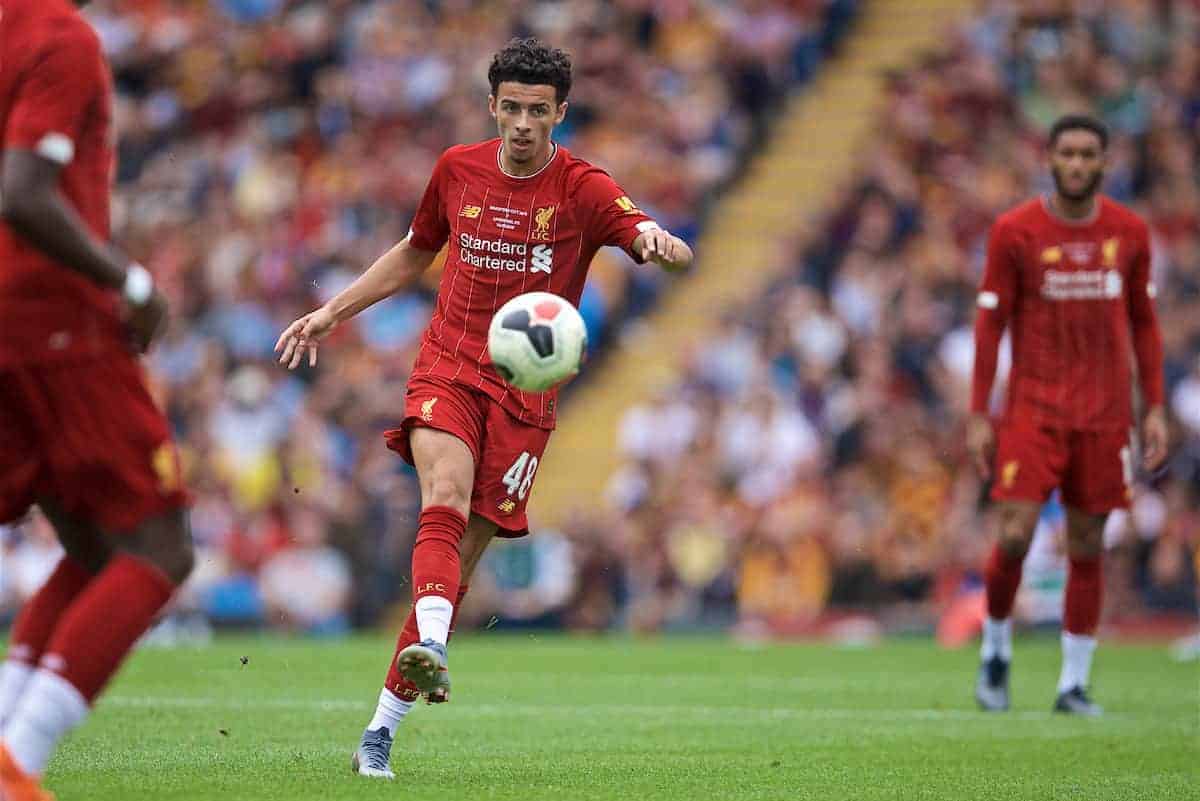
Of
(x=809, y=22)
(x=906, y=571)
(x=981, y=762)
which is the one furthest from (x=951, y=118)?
(x=981, y=762)

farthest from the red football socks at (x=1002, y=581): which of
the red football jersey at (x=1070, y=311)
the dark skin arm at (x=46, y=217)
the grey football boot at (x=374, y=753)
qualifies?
the dark skin arm at (x=46, y=217)

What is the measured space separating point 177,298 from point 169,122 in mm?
3751

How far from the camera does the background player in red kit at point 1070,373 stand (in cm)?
1091

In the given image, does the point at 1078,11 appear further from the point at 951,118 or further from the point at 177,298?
the point at 177,298

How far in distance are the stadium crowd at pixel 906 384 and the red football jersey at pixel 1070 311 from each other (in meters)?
7.64

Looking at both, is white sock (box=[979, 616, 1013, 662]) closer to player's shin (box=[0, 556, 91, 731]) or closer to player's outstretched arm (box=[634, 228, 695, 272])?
player's outstretched arm (box=[634, 228, 695, 272])

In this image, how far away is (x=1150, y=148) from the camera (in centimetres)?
2097

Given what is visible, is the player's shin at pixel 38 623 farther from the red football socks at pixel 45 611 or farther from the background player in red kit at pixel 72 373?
the background player in red kit at pixel 72 373

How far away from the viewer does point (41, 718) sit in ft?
17.8

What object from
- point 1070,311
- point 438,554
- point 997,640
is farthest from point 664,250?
point 997,640

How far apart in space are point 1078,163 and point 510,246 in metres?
4.19

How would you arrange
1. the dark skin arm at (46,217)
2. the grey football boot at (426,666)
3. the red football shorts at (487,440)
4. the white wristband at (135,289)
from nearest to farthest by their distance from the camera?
the dark skin arm at (46,217)
the white wristband at (135,289)
the grey football boot at (426,666)
the red football shorts at (487,440)

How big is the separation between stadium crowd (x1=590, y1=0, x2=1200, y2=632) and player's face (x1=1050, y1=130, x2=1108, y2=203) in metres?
7.97

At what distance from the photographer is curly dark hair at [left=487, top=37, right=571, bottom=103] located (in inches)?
311
